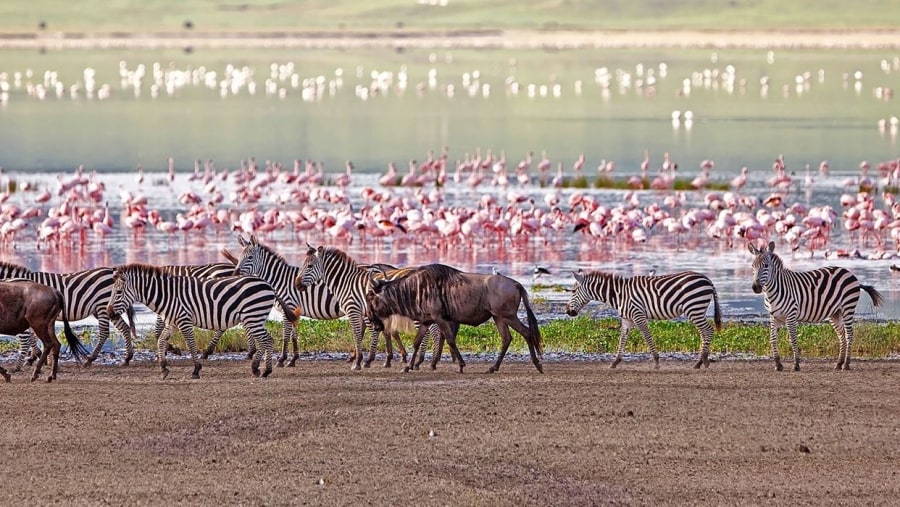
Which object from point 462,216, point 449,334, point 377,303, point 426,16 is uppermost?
point 426,16

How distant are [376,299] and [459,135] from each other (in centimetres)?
4035

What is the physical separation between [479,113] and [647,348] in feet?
→ 168

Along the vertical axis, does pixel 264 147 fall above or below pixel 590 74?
below

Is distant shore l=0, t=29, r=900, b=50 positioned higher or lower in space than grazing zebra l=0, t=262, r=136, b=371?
higher

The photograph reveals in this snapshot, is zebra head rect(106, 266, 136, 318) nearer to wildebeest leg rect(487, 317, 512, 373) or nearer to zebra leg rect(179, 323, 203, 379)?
zebra leg rect(179, 323, 203, 379)

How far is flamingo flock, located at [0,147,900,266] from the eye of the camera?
25.4 meters

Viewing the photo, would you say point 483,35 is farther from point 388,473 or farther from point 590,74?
point 388,473

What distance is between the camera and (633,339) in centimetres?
1588

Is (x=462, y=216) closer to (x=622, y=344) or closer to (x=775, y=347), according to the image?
(x=622, y=344)

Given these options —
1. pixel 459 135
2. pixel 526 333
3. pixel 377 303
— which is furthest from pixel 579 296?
pixel 459 135

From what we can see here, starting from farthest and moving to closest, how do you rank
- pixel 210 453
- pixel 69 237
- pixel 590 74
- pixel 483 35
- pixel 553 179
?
pixel 483 35
pixel 590 74
pixel 553 179
pixel 69 237
pixel 210 453

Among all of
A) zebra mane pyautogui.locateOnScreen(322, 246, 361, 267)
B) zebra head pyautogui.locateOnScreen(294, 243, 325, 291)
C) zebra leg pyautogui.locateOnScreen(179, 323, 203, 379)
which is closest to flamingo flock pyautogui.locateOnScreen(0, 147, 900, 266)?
zebra mane pyautogui.locateOnScreen(322, 246, 361, 267)

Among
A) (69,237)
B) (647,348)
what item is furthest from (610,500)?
(69,237)

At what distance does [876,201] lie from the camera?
32.5 metres
